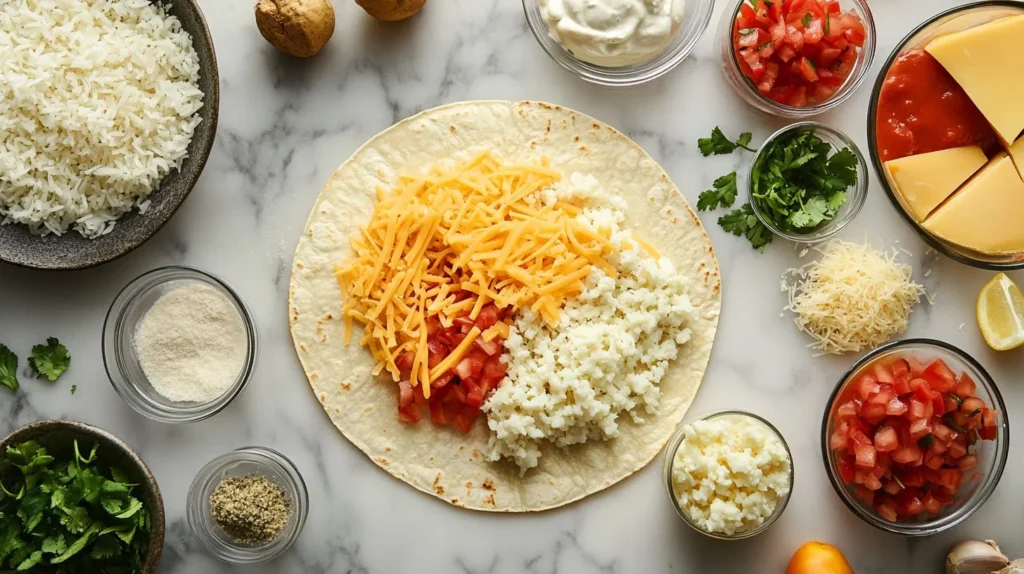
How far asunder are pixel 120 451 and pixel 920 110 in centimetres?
334

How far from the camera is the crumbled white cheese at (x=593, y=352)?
115 inches

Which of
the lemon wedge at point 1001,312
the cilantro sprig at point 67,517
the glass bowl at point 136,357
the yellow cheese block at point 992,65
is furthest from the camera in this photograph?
the lemon wedge at point 1001,312

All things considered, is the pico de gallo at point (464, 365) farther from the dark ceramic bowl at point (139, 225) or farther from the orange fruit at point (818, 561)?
the orange fruit at point (818, 561)

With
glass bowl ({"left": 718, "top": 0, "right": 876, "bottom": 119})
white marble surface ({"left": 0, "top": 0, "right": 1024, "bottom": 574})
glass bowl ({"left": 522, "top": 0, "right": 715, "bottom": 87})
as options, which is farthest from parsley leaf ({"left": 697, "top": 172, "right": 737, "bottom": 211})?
glass bowl ({"left": 522, "top": 0, "right": 715, "bottom": 87})

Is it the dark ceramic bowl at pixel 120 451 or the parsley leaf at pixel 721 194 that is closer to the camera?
the dark ceramic bowl at pixel 120 451

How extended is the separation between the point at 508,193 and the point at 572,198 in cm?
26

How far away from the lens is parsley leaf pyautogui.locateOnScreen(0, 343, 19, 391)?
10.6 feet

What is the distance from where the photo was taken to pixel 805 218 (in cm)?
308

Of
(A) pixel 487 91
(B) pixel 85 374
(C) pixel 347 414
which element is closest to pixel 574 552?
(C) pixel 347 414

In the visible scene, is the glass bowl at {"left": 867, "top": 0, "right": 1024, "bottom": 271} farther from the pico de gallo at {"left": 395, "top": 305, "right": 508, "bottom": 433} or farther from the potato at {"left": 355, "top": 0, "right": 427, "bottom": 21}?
the potato at {"left": 355, "top": 0, "right": 427, "bottom": 21}

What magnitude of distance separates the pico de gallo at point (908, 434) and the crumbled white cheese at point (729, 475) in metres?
0.30

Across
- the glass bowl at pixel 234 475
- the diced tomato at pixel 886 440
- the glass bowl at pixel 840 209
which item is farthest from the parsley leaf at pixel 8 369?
the diced tomato at pixel 886 440

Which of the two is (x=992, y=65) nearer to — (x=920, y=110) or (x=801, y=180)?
(x=920, y=110)

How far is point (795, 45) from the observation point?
120 inches
